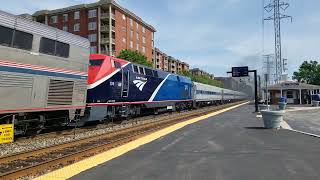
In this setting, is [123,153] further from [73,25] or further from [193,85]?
[73,25]

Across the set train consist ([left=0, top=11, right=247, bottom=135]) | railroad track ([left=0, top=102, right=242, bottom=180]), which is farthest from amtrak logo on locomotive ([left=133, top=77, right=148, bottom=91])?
railroad track ([left=0, top=102, right=242, bottom=180])

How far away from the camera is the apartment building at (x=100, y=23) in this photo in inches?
3337

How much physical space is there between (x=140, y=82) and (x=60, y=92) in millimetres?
10851

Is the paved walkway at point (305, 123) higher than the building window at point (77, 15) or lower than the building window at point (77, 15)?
lower

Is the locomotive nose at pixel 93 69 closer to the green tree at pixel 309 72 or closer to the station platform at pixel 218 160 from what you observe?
the station platform at pixel 218 160

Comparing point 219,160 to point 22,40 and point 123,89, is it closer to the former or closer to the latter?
point 22,40

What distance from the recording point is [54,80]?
16188mm

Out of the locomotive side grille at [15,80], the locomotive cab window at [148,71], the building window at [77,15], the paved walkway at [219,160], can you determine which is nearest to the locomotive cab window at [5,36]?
the locomotive side grille at [15,80]

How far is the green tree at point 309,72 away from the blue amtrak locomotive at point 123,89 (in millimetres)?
74572

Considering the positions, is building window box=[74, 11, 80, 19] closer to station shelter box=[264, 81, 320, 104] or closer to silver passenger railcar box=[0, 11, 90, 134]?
station shelter box=[264, 81, 320, 104]

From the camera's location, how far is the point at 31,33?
14977 millimetres

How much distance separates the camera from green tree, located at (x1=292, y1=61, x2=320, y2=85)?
100m

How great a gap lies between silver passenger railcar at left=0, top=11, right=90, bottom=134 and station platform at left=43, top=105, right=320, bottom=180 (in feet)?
15.3

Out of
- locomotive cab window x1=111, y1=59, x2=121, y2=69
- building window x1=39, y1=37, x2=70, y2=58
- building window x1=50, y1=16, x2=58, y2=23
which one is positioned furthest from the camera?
building window x1=50, y1=16, x2=58, y2=23
